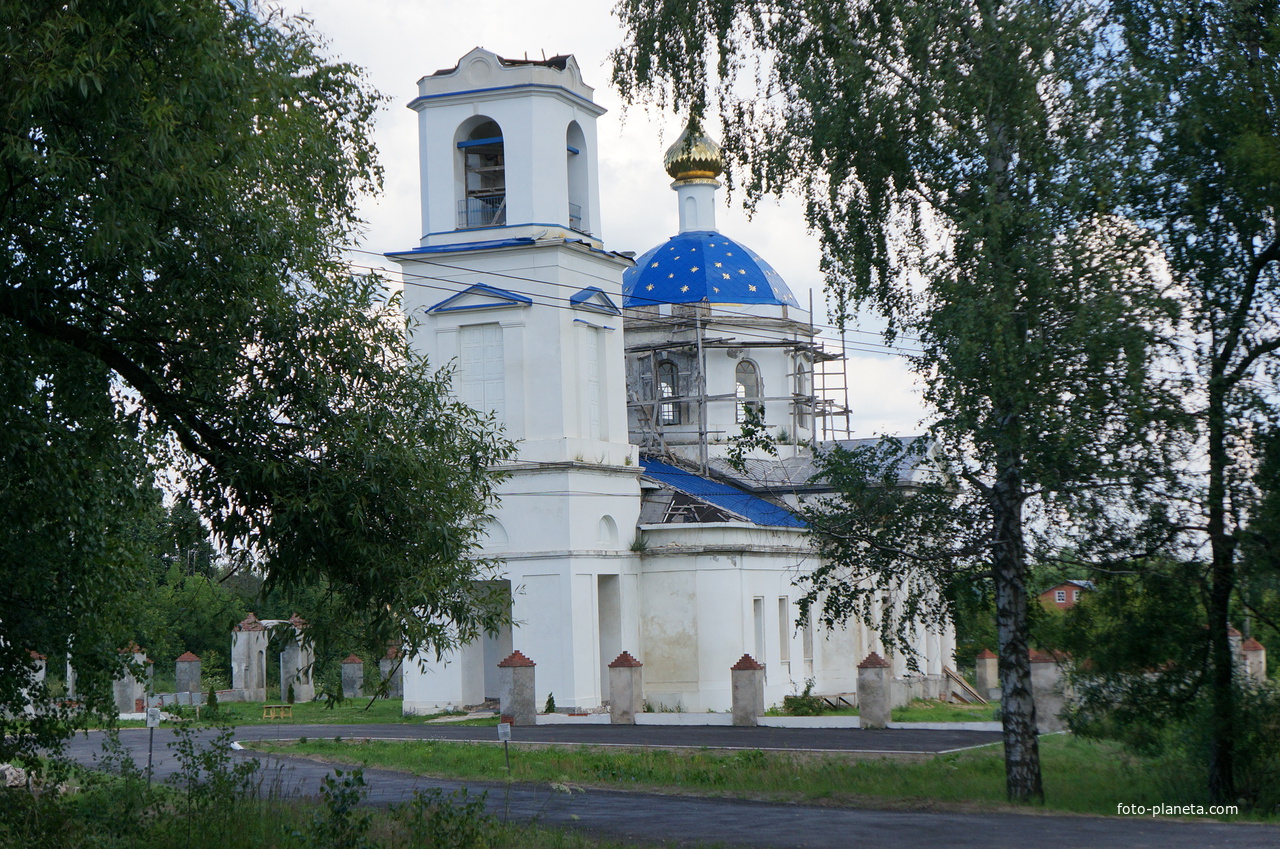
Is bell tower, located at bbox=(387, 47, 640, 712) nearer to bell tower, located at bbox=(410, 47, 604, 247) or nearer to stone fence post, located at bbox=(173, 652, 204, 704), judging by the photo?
bell tower, located at bbox=(410, 47, 604, 247)

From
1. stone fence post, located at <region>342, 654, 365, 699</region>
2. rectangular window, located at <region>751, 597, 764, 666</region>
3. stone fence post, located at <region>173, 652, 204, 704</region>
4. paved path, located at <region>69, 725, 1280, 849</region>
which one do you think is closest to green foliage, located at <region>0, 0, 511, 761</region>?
paved path, located at <region>69, 725, 1280, 849</region>

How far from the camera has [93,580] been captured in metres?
12.4

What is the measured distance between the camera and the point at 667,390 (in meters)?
43.8

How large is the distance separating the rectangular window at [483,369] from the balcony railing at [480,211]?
273cm

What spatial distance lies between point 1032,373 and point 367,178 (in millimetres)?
6873

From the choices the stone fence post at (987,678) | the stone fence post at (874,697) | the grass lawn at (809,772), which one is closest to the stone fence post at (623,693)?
the stone fence post at (874,697)

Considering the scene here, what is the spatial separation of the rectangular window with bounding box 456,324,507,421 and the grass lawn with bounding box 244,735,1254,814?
10749 mm

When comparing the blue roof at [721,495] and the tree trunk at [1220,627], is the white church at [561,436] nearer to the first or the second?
the blue roof at [721,495]

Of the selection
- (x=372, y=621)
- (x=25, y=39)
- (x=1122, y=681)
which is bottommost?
(x=1122, y=681)

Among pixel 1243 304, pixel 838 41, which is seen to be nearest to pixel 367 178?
pixel 838 41

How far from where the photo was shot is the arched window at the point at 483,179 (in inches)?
1355

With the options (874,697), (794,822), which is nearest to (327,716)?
(874,697)

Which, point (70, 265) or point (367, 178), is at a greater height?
point (367, 178)

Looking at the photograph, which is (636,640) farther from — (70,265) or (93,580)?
(70,265)
